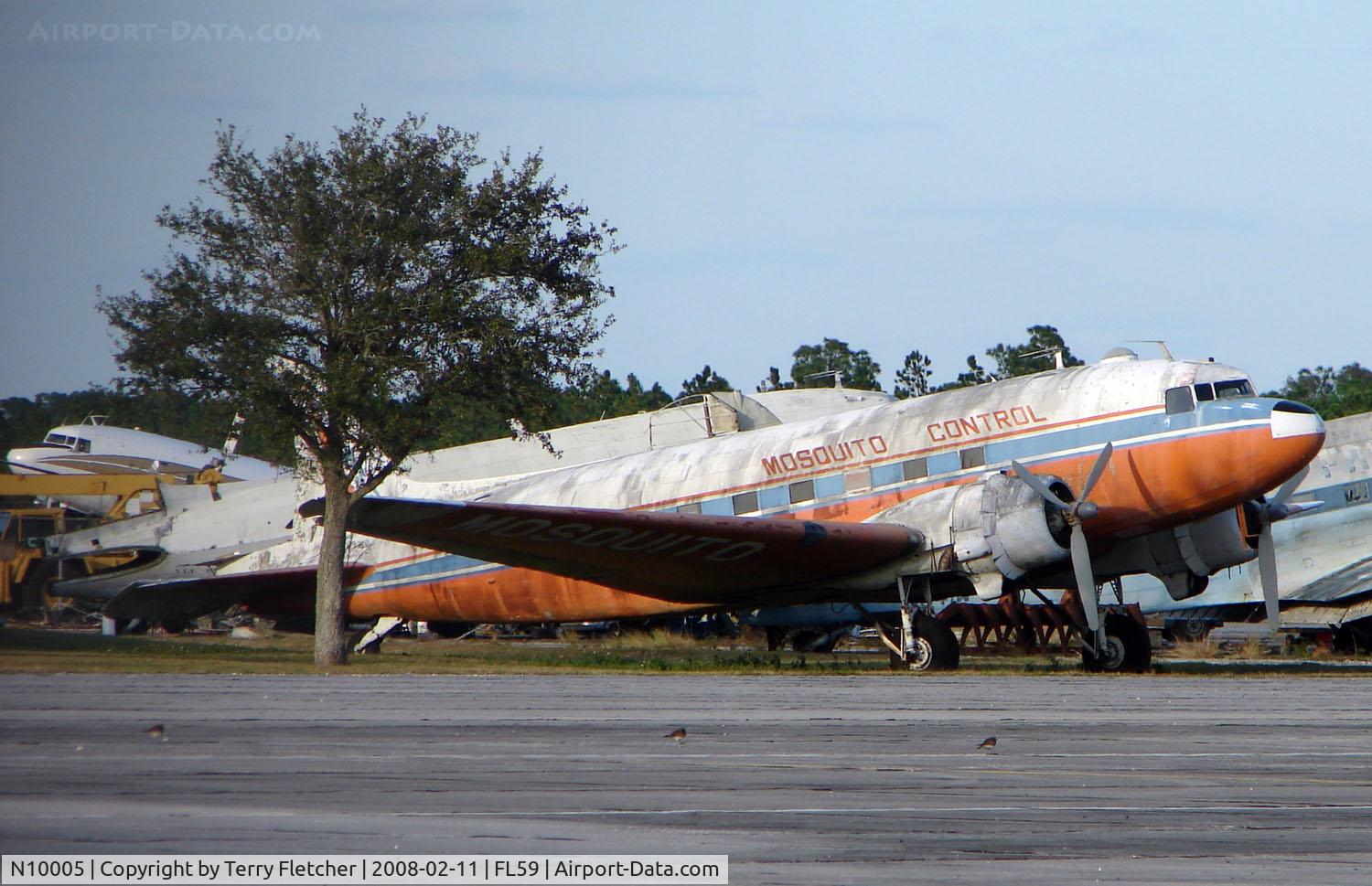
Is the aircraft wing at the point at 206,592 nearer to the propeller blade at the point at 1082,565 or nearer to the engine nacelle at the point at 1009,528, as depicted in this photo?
the engine nacelle at the point at 1009,528

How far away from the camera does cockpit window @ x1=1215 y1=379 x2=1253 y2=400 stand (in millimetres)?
19484

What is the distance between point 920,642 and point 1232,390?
5.82 meters

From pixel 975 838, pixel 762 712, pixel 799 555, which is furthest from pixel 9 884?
pixel 799 555

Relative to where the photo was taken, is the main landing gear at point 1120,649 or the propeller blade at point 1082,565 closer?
the propeller blade at point 1082,565

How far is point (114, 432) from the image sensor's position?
60250 millimetres

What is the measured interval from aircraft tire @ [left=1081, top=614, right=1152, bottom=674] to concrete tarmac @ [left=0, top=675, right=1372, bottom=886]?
6.79 m

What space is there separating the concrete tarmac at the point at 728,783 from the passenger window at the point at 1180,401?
22.2ft

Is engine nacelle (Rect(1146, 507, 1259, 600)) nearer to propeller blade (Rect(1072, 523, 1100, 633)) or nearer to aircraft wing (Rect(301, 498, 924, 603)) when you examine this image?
propeller blade (Rect(1072, 523, 1100, 633))

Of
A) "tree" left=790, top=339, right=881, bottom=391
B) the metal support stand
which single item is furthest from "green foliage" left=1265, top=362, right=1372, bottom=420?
the metal support stand

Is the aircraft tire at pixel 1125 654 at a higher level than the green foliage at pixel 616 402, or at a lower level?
lower

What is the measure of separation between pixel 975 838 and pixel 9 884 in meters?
3.91

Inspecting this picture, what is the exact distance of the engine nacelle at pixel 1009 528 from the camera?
1895 cm
